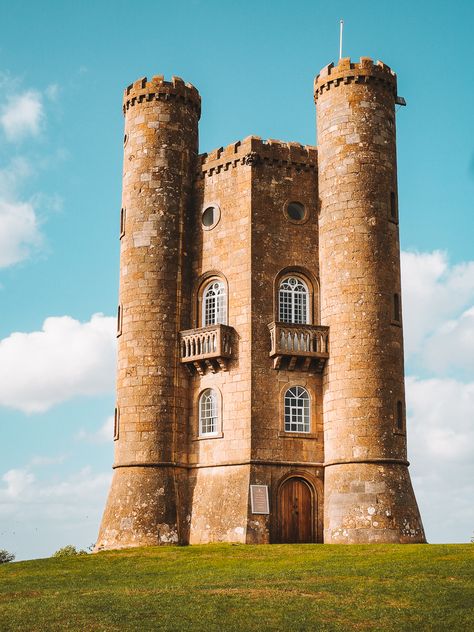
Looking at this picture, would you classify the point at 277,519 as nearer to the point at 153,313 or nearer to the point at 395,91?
the point at 153,313

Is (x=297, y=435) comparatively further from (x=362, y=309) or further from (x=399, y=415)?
(x=362, y=309)

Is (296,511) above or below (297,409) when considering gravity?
below

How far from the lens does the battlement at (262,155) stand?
3994cm

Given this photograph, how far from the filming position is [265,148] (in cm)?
4019

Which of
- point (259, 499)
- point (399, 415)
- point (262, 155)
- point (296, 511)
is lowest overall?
point (296, 511)

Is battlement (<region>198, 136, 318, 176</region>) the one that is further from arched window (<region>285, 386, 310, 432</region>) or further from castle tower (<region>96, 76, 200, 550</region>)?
arched window (<region>285, 386, 310, 432</region>)

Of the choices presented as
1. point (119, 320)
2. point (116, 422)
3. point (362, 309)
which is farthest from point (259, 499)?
point (119, 320)

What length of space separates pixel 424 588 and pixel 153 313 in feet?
64.0

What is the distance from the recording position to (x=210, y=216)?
135 feet

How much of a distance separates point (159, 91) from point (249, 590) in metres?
25.6

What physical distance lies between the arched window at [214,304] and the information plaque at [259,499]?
7.48 metres

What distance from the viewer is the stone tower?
36.4 m

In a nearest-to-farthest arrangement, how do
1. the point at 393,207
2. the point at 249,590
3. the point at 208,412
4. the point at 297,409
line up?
1. the point at 249,590
2. the point at 297,409
3. the point at 208,412
4. the point at 393,207

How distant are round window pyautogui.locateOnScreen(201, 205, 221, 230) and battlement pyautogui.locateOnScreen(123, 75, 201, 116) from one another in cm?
565
